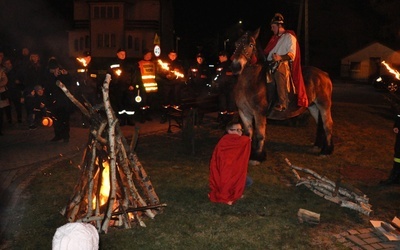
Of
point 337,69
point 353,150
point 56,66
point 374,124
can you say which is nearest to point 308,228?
point 353,150

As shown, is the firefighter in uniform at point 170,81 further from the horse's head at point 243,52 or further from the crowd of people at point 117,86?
the horse's head at point 243,52

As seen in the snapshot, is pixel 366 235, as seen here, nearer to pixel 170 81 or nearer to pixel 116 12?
pixel 170 81

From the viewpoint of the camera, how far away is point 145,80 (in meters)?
14.3

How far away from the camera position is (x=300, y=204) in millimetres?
6934

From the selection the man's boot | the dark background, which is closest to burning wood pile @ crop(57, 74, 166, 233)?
the man's boot

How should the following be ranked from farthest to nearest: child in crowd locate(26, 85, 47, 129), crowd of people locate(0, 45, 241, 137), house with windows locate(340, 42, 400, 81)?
house with windows locate(340, 42, 400, 81) < child in crowd locate(26, 85, 47, 129) < crowd of people locate(0, 45, 241, 137)

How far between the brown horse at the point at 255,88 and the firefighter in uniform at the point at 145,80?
17.8 feet

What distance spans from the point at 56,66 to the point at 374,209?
8.18m

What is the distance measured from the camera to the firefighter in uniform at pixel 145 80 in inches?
547

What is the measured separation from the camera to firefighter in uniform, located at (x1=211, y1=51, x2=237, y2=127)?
504 inches

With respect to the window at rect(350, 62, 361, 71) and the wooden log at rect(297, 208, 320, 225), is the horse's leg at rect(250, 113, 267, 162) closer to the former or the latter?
the wooden log at rect(297, 208, 320, 225)

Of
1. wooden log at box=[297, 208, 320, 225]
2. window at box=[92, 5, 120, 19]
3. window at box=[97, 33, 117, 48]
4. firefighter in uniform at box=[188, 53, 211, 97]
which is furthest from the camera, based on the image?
window at box=[97, 33, 117, 48]

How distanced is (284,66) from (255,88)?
0.73 m

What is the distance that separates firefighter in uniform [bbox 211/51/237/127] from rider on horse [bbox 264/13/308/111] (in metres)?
3.34
